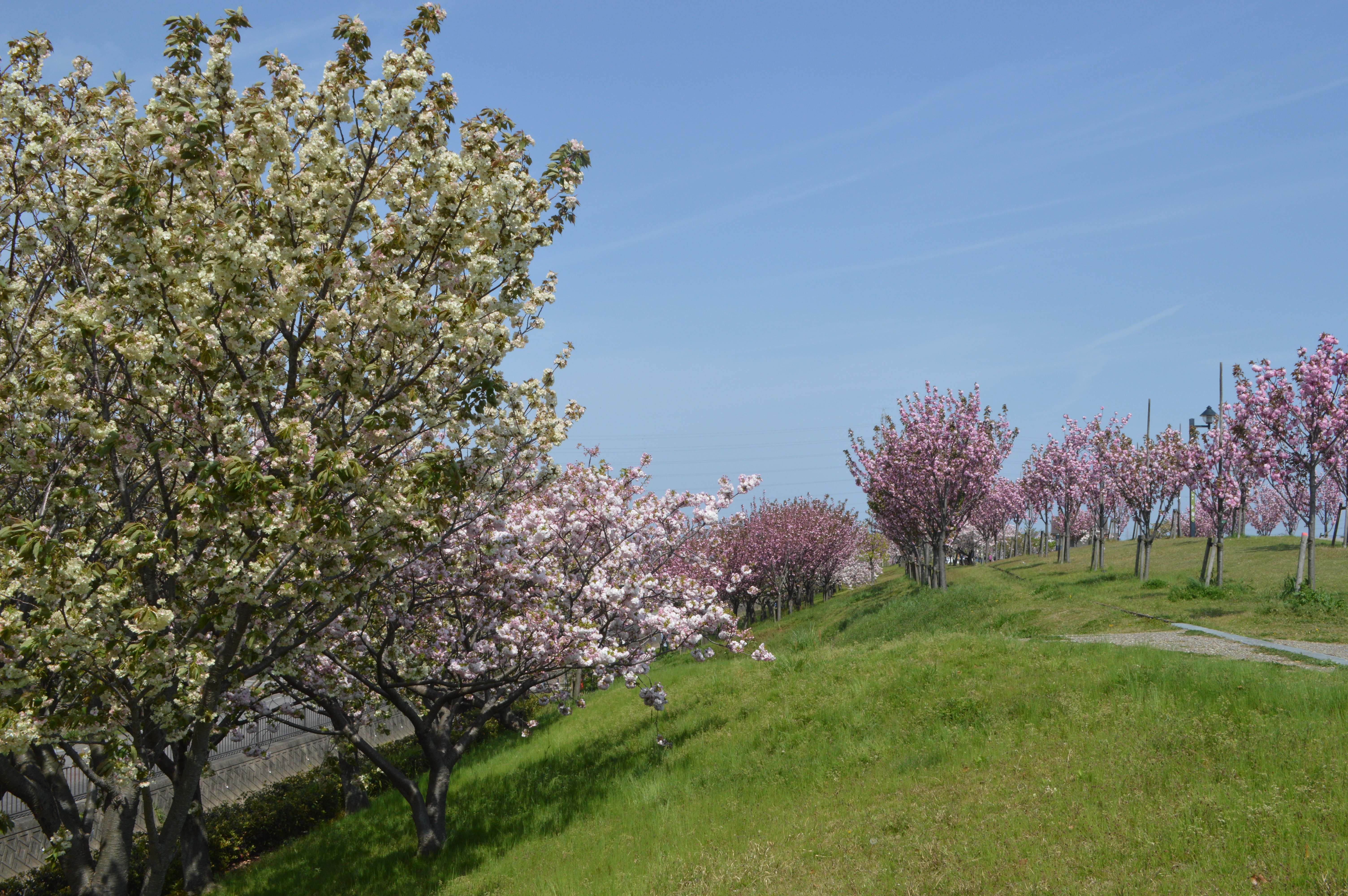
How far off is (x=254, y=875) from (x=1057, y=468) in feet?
161

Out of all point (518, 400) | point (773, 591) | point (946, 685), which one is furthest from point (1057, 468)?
point (518, 400)

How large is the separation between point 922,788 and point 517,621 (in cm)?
601

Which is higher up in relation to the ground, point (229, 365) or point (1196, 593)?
point (229, 365)

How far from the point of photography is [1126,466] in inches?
1426

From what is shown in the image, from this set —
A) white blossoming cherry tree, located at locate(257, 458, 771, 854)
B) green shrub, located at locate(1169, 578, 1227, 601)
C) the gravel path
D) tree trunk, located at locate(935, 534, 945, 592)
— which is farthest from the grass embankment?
tree trunk, located at locate(935, 534, 945, 592)

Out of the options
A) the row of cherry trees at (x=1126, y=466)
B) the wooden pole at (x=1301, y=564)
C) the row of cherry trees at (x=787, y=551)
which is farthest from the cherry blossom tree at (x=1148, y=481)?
the row of cherry trees at (x=787, y=551)

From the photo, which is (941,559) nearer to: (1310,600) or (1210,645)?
(1310,600)

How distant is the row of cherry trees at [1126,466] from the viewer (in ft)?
72.7

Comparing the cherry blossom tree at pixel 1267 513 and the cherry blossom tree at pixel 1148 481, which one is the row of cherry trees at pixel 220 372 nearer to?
the cherry blossom tree at pixel 1148 481

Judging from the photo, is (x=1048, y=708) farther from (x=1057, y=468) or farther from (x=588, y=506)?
(x=1057, y=468)

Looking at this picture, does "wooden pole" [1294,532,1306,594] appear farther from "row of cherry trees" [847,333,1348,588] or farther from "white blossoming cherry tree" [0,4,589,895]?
"white blossoming cherry tree" [0,4,589,895]

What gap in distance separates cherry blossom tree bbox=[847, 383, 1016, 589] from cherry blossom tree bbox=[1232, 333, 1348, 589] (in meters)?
9.84

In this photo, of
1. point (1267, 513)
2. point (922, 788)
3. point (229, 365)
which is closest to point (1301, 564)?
point (922, 788)

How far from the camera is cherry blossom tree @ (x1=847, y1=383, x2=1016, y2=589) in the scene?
107 feet
